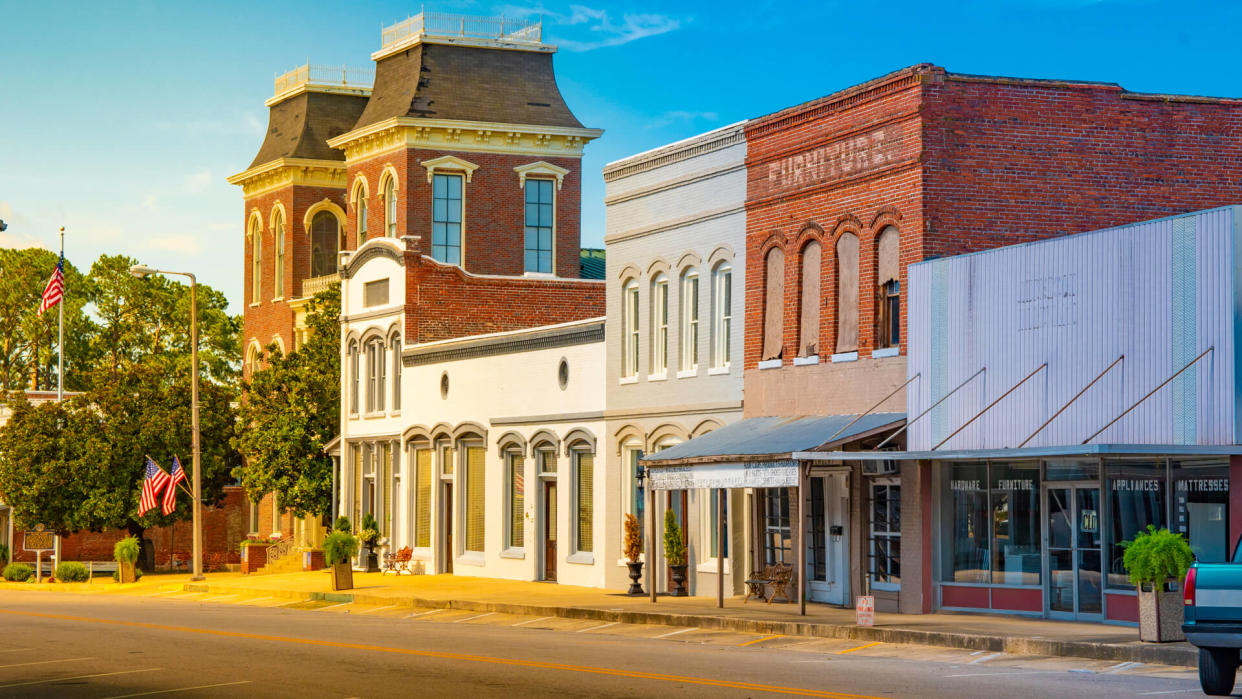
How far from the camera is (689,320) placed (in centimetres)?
3200

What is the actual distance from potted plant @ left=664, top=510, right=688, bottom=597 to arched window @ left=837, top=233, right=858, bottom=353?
4.69 meters

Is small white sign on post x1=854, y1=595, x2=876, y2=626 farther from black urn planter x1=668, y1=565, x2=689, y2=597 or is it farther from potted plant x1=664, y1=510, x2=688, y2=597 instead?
black urn planter x1=668, y1=565, x2=689, y2=597

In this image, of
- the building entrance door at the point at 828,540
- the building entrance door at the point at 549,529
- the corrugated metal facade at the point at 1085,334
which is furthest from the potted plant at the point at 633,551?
the corrugated metal facade at the point at 1085,334

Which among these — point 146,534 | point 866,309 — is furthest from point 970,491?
point 146,534

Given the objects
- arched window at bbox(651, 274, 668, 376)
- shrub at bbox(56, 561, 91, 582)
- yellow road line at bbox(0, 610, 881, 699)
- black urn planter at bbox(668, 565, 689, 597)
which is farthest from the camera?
shrub at bbox(56, 561, 91, 582)

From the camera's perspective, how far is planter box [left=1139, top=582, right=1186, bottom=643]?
19.4m

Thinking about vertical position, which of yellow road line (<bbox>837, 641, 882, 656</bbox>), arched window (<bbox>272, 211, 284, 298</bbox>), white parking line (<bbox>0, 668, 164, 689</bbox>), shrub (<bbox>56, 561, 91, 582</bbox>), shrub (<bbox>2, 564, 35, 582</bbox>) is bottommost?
shrub (<bbox>2, 564, 35, 582</bbox>)

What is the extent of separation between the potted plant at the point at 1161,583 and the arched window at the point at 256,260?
149ft

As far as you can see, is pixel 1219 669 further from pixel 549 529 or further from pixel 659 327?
pixel 549 529

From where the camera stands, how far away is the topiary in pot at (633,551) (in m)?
31.4

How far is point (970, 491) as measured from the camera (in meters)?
24.8

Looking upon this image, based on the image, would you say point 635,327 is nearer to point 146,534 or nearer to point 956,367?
point 956,367

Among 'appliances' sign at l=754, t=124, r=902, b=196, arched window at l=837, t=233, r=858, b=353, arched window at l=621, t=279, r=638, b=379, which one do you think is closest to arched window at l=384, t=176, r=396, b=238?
→ arched window at l=621, t=279, r=638, b=379

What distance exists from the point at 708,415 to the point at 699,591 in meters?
3.15
